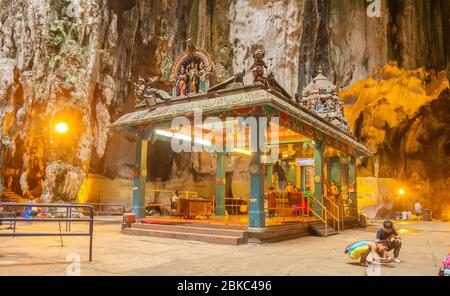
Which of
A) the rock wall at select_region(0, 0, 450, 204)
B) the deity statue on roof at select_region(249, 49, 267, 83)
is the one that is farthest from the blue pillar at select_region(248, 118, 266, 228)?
the rock wall at select_region(0, 0, 450, 204)

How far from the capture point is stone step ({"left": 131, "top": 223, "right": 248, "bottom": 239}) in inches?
411

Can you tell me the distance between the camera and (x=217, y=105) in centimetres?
1127

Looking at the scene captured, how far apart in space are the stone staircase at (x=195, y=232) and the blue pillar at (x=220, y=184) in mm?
4744

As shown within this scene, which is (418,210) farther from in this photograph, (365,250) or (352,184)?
(365,250)

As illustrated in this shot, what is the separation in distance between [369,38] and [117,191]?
2177 cm

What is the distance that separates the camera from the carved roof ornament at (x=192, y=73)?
12859 millimetres

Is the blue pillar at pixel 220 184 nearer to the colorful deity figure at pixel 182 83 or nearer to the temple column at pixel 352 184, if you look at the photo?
the colorful deity figure at pixel 182 83

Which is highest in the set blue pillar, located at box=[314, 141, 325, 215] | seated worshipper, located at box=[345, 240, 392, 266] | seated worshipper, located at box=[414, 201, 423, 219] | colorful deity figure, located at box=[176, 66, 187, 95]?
colorful deity figure, located at box=[176, 66, 187, 95]

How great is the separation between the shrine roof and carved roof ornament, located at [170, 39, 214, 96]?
556mm

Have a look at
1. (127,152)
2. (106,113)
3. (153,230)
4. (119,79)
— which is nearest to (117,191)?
(127,152)

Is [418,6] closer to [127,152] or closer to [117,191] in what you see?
[127,152]

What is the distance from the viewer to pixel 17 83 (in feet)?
71.8

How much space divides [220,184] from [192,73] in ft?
18.8

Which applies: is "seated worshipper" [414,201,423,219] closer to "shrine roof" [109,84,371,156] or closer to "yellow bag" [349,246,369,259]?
"shrine roof" [109,84,371,156]
